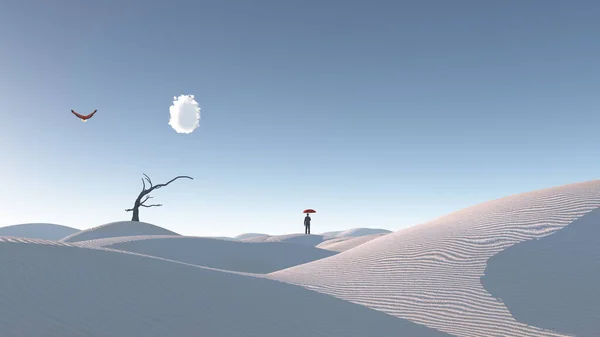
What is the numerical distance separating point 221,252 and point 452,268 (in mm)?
12600

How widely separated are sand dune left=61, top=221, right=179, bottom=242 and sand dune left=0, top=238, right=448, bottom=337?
18.9 metres

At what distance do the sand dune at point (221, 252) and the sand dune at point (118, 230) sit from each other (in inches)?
250

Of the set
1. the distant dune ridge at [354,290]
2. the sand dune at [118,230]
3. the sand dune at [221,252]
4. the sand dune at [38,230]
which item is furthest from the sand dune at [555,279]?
Result: the sand dune at [38,230]

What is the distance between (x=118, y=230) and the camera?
24500 millimetres

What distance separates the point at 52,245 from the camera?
636cm

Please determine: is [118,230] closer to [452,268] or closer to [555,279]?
[452,268]

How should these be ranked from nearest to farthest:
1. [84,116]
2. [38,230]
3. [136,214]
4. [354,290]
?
1. [354,290]
2. [84,116]
3. [136,214]
4. [38,230]

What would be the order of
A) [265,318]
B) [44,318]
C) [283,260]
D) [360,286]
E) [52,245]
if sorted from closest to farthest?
1. [44,318]
2. [265,318]
3. [52,245]
4. [360,286]
5. [283,260]

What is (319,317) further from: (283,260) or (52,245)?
(283,260)

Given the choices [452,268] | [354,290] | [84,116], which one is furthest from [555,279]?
[84,116]

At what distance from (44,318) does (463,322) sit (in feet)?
17.3

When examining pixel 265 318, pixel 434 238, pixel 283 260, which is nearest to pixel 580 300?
pixel 434 238

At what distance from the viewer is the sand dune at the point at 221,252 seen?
1625 cm

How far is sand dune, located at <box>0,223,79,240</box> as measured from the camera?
4988 cm
